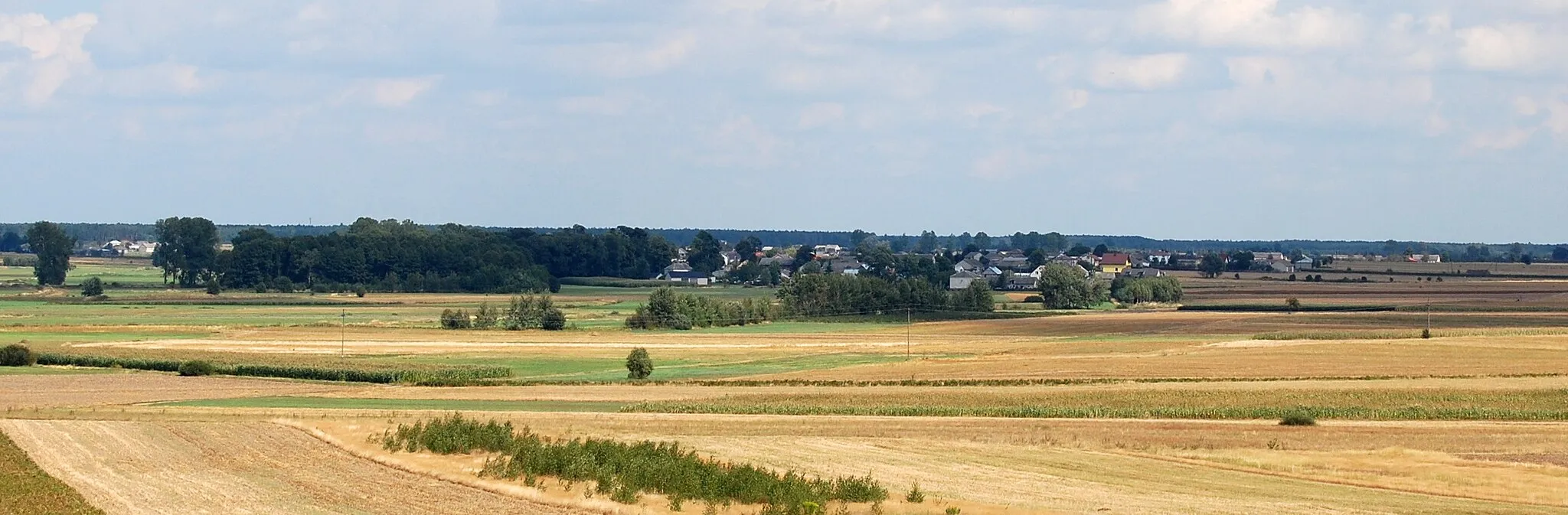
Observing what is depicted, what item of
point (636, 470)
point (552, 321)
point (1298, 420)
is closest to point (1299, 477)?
point (1298, 420)

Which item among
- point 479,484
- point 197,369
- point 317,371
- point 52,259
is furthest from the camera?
point 52,259

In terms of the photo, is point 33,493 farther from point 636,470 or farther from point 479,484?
point 636,470

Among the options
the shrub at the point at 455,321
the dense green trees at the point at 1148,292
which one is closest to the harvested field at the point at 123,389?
the shrub at the point at 455,321

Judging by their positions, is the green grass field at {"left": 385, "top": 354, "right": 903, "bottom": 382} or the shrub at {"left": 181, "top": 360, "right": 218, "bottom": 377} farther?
the green grass field at {"left": 385, "top": 354, "right": 903, "bottom": 382}

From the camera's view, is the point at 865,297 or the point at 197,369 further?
the point at 865,297

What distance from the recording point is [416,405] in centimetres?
5300

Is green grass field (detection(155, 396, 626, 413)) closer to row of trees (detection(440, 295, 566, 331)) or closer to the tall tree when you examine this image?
row of trees (detection(440, 295, 566, 331))

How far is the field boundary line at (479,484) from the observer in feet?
95.3

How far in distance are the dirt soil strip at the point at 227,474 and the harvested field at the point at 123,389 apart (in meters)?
10.8

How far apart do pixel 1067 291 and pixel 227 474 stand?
365ft

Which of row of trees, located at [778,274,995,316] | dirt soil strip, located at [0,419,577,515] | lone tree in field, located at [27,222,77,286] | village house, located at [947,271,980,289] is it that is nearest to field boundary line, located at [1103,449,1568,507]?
dirt soil strip, located at [0,419,577,515]

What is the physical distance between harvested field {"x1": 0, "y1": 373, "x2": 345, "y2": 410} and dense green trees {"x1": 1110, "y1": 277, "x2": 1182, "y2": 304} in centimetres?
9582

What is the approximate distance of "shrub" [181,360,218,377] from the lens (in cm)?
6844

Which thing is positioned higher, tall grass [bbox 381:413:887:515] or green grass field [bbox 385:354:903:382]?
tall grass [bbox 381:413:887:515]
